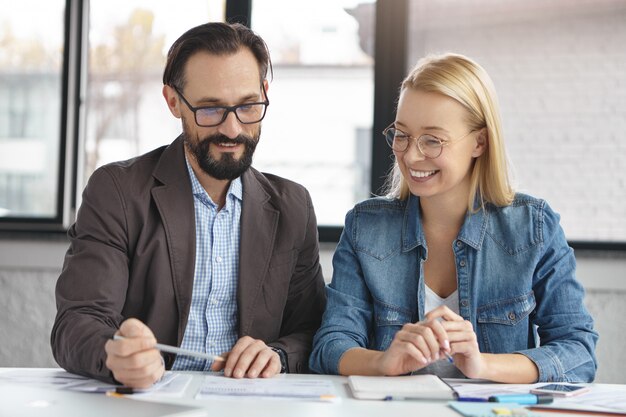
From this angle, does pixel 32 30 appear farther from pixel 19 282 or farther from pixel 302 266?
pixel 302 266

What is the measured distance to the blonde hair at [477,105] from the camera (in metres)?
1.88

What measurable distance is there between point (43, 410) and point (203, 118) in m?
0.90

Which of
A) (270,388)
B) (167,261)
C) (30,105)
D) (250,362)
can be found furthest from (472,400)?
(30,105)

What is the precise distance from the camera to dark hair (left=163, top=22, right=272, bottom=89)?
2.04 m

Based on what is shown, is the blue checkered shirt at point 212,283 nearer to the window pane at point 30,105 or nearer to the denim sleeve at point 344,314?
the denim sleeve at point 344,314

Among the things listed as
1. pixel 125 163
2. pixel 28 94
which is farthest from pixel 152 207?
pixel 28 94

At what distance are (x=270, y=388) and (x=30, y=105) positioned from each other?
2479 mm

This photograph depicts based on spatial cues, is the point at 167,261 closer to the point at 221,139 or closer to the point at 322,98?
the point at 221,139

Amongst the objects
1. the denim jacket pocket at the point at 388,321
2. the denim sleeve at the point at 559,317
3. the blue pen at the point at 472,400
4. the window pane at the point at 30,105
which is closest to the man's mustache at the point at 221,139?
the denim jacket pocket at the point at 388,321

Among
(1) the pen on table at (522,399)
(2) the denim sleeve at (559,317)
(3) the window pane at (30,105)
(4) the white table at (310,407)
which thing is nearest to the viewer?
(4) the white table at (310,407)

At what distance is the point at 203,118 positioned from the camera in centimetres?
197

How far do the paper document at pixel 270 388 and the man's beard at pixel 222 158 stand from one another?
1.87 feet

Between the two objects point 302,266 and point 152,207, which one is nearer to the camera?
point 152,207

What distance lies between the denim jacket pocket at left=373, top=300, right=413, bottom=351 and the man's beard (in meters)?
0.47
